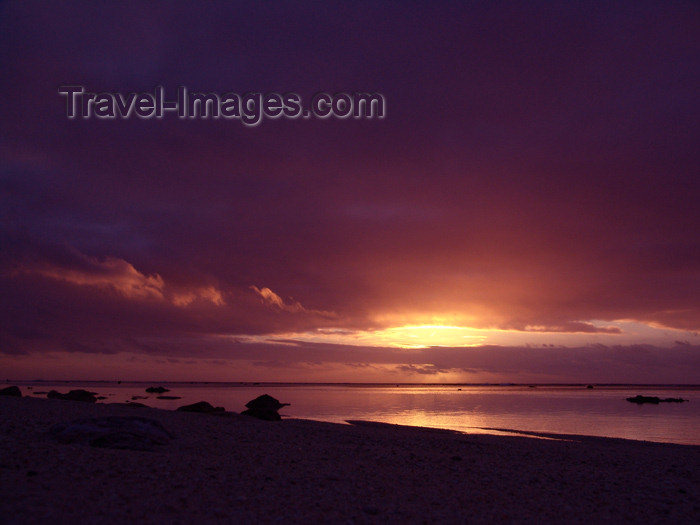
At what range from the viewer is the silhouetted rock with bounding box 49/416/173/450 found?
52.5ft

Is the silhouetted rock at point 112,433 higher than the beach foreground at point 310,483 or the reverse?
higher

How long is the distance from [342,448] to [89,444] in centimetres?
873

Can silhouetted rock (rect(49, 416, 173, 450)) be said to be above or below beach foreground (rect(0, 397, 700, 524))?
above

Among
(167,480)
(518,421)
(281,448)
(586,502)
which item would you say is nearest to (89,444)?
(167,480)

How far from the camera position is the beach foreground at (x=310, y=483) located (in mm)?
10641

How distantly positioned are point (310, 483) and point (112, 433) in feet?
22.5

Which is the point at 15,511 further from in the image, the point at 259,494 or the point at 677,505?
the point at 677,505

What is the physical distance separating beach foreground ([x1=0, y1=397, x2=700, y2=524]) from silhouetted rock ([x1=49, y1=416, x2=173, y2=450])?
37cm

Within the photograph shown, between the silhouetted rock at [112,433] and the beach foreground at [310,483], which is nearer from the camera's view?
the beach foreground at [310,483]

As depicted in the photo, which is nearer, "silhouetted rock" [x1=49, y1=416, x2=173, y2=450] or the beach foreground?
the beach foreground

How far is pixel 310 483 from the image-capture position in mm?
13742

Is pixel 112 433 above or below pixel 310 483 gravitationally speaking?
above

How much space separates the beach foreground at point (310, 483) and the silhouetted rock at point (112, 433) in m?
0.37

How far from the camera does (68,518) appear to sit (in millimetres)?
9398
